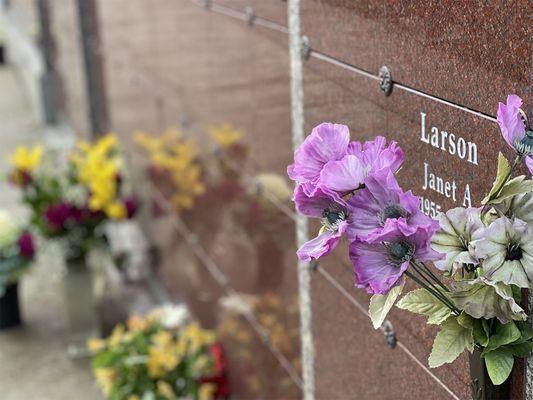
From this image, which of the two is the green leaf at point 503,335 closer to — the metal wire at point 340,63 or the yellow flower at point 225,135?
the metal wire at point 340,63

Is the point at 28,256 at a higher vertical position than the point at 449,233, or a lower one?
lower

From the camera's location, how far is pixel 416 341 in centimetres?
249

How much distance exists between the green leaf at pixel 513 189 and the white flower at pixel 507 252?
5cm

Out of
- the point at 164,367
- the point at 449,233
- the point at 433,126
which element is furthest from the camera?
the point at 164,367

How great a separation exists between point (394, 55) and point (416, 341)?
2.23ft

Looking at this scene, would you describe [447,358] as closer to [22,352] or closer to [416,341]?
[416,341]

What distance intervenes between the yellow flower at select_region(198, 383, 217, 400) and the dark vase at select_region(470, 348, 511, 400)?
2.82 m

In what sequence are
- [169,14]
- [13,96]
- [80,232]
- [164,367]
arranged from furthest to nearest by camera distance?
[13,96], [80,232], [169,14], [164,367]

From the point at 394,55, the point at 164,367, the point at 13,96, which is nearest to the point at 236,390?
the point at 164,367

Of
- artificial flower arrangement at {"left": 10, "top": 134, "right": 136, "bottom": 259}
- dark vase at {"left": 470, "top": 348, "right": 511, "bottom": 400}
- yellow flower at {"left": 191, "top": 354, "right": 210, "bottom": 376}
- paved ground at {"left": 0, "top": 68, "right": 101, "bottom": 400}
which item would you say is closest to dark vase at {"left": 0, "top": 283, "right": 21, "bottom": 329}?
paved ground at {"left": 0, "top": 68, "right": 101, "bottom": 400}

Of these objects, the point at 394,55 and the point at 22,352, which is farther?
the point at 22,352

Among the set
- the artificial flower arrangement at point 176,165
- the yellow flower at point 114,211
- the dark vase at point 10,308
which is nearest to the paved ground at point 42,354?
the dark vase at point 10,308

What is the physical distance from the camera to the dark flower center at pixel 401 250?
1.46 metres

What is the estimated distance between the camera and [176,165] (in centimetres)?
575
